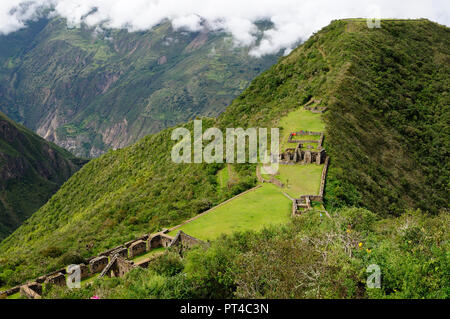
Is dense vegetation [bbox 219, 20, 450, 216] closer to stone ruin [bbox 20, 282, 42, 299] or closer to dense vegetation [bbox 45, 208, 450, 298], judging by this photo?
dense vegetation [bbox 45, 208, 450, 298]

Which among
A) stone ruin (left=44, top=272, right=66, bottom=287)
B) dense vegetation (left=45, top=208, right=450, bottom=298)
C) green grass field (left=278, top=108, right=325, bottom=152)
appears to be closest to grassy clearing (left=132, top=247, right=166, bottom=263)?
stone ruin (left=44, top=272, right=66, bottom=287)

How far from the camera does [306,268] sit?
2008 centimetres

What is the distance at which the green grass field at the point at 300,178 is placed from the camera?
3925 cm

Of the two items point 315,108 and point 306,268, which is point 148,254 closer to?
point 306,268

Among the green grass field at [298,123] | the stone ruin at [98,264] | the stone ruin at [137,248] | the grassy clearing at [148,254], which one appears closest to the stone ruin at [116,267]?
the stone ruin at [98,264]

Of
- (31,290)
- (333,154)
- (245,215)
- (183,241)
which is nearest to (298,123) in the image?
(333,154)

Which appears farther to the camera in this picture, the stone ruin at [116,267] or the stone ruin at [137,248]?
the stone ruin at [137,248]

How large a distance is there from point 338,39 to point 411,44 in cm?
1868

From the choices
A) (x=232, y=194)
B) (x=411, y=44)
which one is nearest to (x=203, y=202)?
(x=232, y=194)

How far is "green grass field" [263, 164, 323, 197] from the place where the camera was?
3925cm

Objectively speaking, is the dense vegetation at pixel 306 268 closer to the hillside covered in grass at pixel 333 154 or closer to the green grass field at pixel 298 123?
the hillside covered in grass at pixel 333 154

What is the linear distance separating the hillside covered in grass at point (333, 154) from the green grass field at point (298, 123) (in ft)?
2.65

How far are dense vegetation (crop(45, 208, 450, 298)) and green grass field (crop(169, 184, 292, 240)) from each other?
7559 millimetres

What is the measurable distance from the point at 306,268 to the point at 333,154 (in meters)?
28.0
